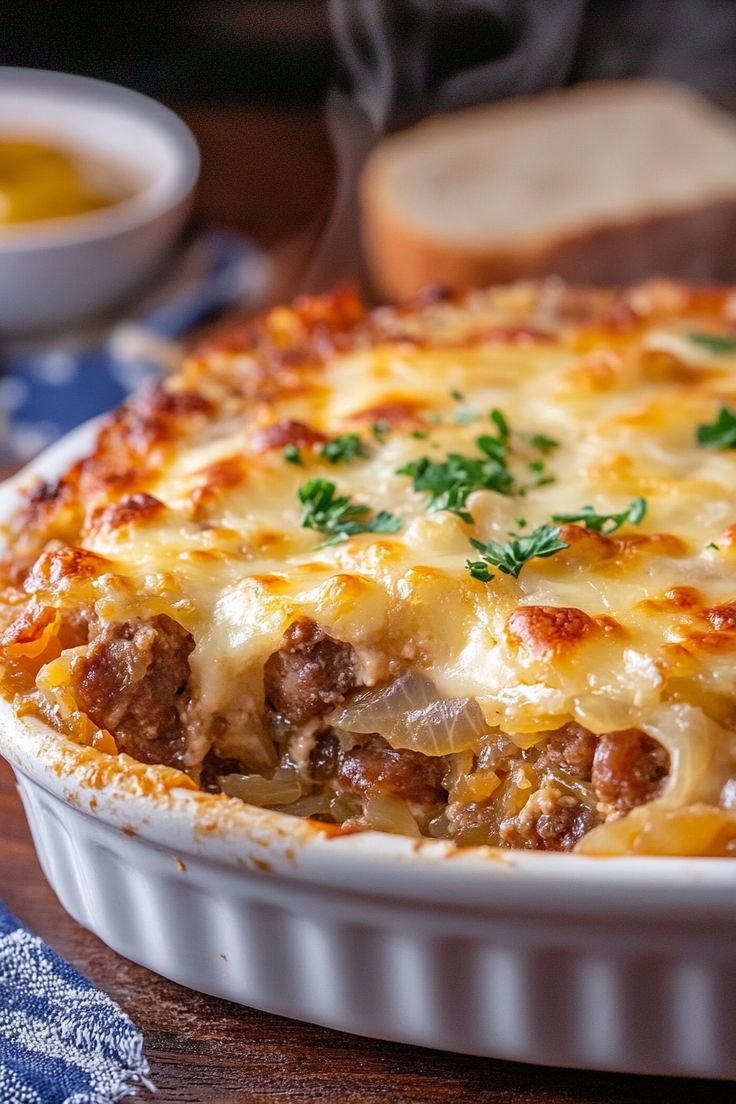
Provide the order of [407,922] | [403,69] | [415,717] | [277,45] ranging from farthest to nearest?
1. [277,45]
2. [403,69]
3. [415,717]
4. [407,922]

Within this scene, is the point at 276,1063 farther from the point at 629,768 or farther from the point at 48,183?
the point at 48,183

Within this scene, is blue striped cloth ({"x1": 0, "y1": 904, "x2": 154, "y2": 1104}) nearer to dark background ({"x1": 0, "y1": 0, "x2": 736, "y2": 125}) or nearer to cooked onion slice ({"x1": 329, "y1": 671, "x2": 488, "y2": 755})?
cooked onion slice ({"x1": 329, "y1": 671, "x2": 488, "y2": 755})

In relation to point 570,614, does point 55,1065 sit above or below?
below

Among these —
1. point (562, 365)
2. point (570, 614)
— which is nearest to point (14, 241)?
point (562, 365)

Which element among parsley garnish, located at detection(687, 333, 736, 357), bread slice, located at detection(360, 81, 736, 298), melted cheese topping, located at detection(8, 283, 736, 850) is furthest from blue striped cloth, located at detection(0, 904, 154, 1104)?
bread slice, located at detection(360, 81, 736, 298)

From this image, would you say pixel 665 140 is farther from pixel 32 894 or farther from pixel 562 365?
pixel 32 894

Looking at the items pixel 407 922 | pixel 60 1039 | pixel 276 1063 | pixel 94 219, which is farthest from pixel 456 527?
pixel 94 219
